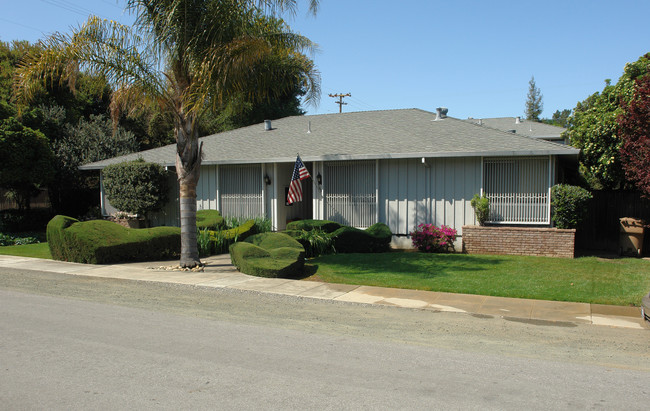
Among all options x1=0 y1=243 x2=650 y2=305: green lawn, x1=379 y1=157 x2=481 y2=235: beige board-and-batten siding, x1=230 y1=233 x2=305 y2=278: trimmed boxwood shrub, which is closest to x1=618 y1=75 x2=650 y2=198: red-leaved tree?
x1=0 y1=243 x2=650 y2=305: green lawn

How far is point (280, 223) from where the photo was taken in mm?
18203

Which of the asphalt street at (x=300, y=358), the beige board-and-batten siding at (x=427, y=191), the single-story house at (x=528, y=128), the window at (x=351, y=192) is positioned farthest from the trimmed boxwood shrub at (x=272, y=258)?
the single-story house at (x=528, y=128)

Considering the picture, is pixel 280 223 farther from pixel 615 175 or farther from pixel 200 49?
pixel 615 175

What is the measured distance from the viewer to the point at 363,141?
17.3m

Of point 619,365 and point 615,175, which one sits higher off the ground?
point 615,175

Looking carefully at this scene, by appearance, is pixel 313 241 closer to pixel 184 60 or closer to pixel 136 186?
pixel 184 60

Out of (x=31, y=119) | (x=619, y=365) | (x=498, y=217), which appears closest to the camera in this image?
(x=619, y=365)

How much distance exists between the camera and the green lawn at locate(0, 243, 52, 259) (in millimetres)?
15519

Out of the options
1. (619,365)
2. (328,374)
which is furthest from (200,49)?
(619,365)

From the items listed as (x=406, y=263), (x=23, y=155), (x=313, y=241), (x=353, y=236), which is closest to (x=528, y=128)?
(x=353, y=236)

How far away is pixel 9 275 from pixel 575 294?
12.6 m

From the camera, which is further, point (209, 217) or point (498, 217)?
point (209, 217)

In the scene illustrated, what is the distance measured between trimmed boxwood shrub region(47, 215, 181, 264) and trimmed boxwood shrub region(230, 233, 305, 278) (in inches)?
105

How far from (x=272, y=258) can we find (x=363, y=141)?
6897 millimetres
